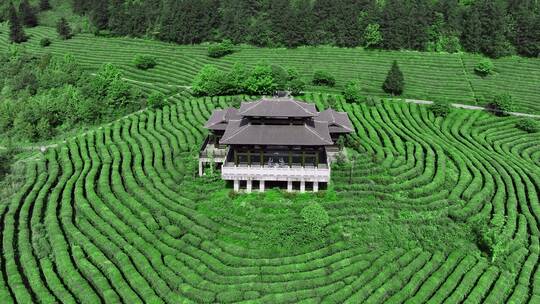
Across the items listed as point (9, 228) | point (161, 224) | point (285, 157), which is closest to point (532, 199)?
point (285, 157)

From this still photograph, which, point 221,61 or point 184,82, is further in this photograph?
point 221,61

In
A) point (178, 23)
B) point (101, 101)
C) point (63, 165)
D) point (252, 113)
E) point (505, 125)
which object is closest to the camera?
point (252, 113)

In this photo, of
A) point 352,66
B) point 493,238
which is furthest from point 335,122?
point 352,66

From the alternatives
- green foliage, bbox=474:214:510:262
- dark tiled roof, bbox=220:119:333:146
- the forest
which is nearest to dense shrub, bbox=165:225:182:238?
dark tiled roof, bbox=220:119:333:146

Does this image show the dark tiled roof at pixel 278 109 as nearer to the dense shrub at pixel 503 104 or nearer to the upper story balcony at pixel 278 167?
the upper story balcony at pixel 278 167

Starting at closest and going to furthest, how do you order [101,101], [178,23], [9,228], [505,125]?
[9,228] < [505,125] < [101,101] < [178,23]

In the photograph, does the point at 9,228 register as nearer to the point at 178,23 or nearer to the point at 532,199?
the point at 532,199

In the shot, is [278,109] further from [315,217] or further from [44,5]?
[44,5]
